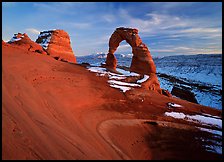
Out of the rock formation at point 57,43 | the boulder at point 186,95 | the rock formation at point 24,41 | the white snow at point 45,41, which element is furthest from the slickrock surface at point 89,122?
the white snow at point 45,41

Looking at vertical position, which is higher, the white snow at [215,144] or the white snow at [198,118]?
the white snow at [198,118]

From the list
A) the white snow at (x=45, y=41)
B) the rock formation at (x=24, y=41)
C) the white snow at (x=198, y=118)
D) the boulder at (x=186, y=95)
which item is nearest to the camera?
the white snow at (x=198, y=118)

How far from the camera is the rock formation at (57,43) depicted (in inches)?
1057

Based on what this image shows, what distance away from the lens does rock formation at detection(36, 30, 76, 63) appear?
2686 centimetres

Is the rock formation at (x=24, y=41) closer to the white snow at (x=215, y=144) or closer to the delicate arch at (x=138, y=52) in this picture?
the delicate arch at (x=138, y=52)

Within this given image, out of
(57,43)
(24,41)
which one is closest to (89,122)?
(24,41)

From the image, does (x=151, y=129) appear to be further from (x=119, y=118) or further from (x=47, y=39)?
(x=47, y=39)

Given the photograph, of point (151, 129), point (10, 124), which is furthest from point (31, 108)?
point (151, 129)

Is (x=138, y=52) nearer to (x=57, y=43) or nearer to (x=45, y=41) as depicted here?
(x=57, y=43)

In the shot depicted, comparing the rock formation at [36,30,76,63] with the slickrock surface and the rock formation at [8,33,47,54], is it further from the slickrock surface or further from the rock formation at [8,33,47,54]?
the slickrock surface

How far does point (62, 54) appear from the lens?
2852cm

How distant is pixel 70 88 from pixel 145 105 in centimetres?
473

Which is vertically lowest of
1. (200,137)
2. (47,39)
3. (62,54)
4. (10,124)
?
(200,137)

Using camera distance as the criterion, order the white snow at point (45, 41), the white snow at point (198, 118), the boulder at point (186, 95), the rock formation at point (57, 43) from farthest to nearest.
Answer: the rock formation at point (57, 43) → the white snow at point (45, 41) → the boulder at point (186, 95) → the white snow at point (198, 118)
